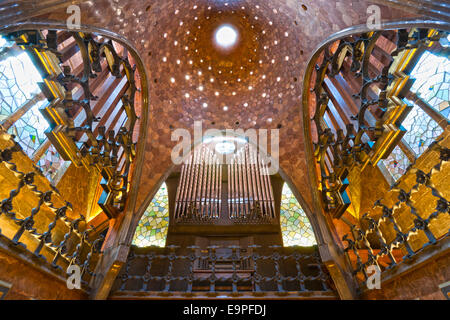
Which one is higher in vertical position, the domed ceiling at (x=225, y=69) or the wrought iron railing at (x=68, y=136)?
the domed ceiling at (x=225, y=69)

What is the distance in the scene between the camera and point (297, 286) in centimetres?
673

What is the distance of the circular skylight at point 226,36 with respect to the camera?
20.5 ft

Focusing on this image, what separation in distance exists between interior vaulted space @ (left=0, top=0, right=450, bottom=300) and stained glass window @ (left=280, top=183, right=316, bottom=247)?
0.06m

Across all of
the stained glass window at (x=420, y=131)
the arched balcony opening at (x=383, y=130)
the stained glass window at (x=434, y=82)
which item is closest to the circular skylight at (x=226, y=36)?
the arched balcony opening at (x=383, y=130)

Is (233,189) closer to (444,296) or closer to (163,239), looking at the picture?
(163,239)

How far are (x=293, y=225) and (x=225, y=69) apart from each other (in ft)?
16.2

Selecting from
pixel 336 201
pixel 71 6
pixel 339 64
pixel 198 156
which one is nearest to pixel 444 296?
pixel 336 201

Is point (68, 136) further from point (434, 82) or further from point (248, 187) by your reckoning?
point (434, 82)

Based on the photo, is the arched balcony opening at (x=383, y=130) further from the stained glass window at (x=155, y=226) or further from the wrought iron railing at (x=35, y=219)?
the stained glass window at (x=155, y=226)

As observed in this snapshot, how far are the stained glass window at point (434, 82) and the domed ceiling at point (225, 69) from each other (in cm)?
239

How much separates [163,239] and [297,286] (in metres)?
3.93

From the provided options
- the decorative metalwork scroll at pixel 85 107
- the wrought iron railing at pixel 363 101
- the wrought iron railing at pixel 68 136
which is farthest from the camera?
the wrought iron railing at pixel 363 101

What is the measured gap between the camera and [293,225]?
320 inches

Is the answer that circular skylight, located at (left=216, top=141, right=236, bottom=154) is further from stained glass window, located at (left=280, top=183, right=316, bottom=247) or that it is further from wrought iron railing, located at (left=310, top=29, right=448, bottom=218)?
wrought iron railing, located at (left=310, top=29, right=448, bottom=218)
